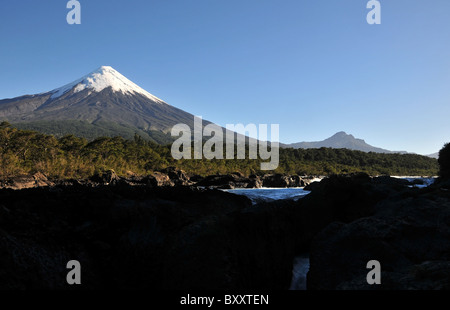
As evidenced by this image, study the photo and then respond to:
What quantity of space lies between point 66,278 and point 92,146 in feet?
250

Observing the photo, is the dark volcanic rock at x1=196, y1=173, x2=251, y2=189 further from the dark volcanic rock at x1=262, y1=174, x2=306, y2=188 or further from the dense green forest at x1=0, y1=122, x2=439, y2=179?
the dense green forest at x1=0, y1=122, x2=439, y2=179

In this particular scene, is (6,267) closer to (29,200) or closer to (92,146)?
(29,200)

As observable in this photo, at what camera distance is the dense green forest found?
57375 mm

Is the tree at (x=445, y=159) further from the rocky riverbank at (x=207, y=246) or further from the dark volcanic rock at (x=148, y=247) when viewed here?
the dark volcanic rock at (x=148, y=247)

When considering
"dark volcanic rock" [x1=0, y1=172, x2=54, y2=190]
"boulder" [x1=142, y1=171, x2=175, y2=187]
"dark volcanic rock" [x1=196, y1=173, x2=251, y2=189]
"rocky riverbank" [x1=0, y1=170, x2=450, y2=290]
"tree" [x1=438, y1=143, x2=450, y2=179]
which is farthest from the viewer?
"dark volcanic rock" [x1=196, y1=173, x2=251, y2=189]

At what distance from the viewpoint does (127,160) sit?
83750 millimetres

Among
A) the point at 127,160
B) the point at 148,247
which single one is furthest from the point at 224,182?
the point at 148,247

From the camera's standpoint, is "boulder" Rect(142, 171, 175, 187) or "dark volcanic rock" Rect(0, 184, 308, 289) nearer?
"dark volcanic rock" Rect(0, 184, 308, 289)

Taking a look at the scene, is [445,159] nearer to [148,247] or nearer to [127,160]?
[148,247]

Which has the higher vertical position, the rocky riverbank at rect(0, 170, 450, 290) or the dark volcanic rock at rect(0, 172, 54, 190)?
the rocky riverbank at rect(0, 170, 450, 290)

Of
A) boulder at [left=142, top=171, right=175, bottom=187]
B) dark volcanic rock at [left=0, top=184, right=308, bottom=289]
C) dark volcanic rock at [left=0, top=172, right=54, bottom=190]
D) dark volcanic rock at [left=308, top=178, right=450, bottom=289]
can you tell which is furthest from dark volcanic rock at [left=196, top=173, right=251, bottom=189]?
dark volcanic rock at [left=308, top=178, right=450, bottom=289]

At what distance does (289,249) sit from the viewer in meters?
6.89
